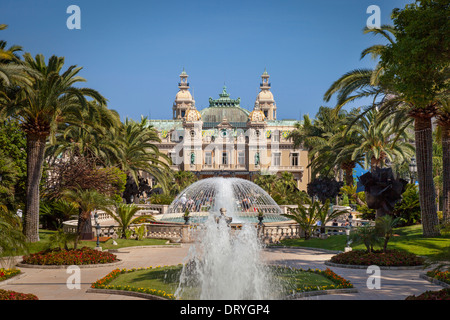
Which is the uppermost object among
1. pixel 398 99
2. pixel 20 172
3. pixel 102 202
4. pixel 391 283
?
pixel 398 99

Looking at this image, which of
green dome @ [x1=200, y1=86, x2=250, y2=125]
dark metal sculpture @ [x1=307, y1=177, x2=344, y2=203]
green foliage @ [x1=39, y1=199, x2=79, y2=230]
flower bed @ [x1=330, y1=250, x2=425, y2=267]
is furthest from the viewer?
green dome @ [x1=200, y1=86, x2=250, y2=125]

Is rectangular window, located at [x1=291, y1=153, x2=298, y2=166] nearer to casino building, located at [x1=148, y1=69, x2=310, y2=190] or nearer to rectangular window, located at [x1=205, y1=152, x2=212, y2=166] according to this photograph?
casino building, located at [x1=148, y1=69, x2=310, y2=190]

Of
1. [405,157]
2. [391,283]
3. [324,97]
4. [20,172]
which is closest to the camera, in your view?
[391,283]

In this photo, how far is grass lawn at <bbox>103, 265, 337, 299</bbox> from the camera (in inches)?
439

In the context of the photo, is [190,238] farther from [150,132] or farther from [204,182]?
[150,132]

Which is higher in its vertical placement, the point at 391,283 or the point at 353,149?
the point at 353,149

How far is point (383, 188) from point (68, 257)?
1197 cm

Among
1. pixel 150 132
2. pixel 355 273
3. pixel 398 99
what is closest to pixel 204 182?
pixel 150 132

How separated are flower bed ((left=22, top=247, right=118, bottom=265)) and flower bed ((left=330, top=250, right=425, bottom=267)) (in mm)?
7386

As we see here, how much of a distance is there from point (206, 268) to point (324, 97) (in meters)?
11.8

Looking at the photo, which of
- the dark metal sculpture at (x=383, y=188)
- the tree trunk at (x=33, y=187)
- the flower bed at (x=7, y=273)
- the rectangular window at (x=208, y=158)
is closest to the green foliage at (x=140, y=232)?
the tree trunk at (x=33, y=187)

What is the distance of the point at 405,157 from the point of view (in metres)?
34.0

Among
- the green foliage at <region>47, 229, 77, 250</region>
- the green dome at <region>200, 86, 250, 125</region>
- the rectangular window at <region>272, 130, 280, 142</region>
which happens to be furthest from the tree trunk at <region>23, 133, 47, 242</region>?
the green dome at <region>200, 86, 250, 125</region>

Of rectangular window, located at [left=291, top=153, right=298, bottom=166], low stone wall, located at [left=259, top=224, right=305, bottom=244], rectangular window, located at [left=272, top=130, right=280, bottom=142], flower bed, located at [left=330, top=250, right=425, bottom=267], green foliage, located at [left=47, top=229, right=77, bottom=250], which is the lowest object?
flower bed, located at [left=330, top=250, right=425, bottom=267]
